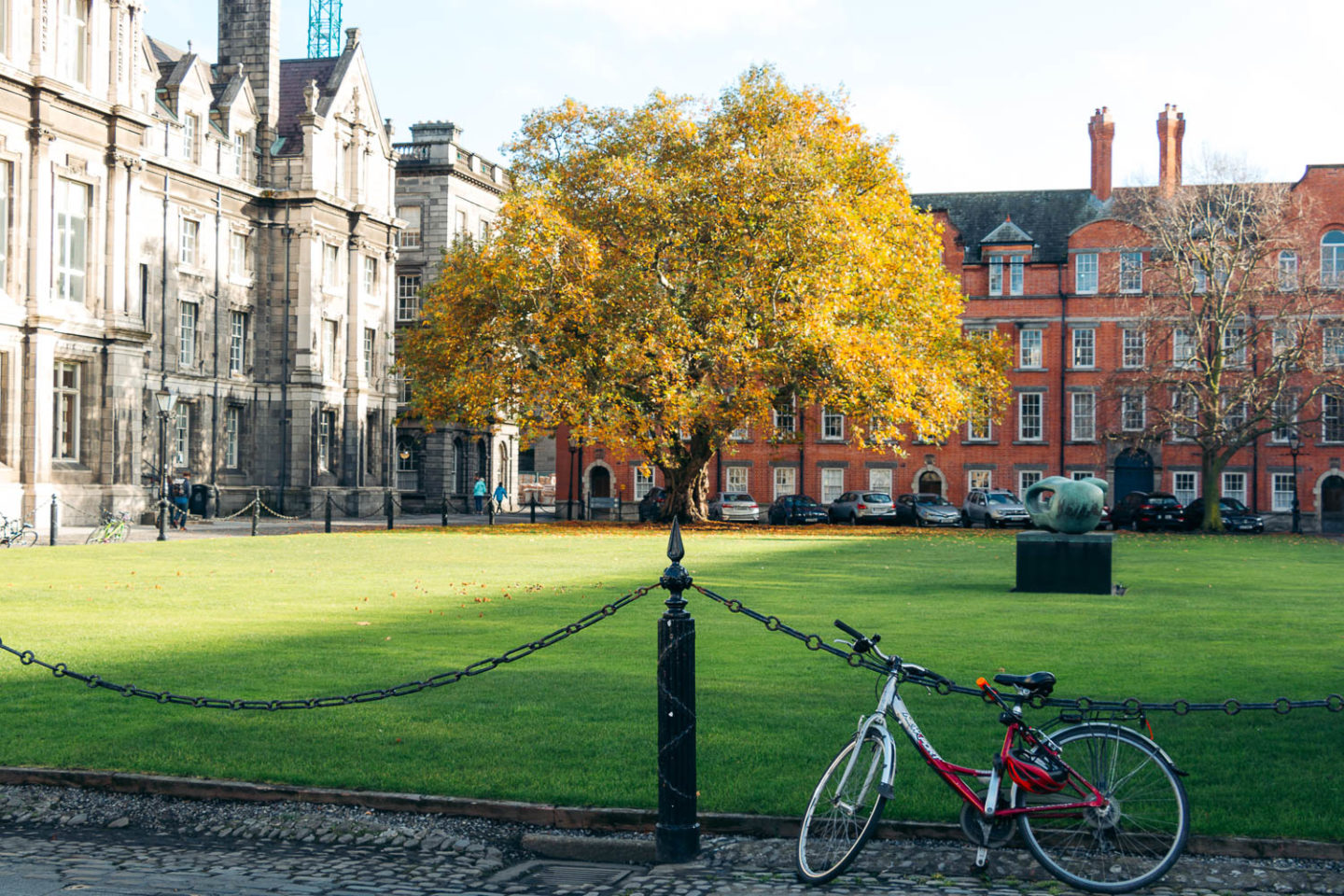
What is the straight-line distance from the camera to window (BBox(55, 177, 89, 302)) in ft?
129

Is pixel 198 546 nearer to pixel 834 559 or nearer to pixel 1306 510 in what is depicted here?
pixel 834 559

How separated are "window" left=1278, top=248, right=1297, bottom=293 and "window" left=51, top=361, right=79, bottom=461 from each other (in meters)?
41.7

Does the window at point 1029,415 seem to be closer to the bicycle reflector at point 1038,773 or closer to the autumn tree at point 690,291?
the autumn tree at point 690,291

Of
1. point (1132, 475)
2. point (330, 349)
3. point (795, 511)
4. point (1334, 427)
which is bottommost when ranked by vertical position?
point (795, 511)

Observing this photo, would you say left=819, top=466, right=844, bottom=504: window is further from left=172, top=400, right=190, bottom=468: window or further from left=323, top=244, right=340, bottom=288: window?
left=172, top=400, right=190, bottom=468: window

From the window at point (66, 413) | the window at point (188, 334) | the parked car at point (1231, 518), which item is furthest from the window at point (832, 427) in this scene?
the window at point (66, 413)

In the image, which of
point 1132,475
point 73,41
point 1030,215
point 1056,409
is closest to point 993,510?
point 1056,409

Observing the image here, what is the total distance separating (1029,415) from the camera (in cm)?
6309

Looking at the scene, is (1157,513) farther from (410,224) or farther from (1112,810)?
(1112,810)

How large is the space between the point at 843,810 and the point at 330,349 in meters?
54.2

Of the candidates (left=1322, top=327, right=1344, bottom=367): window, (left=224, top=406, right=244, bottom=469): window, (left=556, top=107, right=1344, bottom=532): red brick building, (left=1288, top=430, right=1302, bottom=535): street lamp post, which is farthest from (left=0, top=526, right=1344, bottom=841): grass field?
(left=556, top=107, right=1344, bottom=532): red brick building

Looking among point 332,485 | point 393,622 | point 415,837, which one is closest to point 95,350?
point 332,485

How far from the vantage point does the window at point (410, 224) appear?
6812 cm

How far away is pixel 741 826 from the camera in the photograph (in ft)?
22.9
